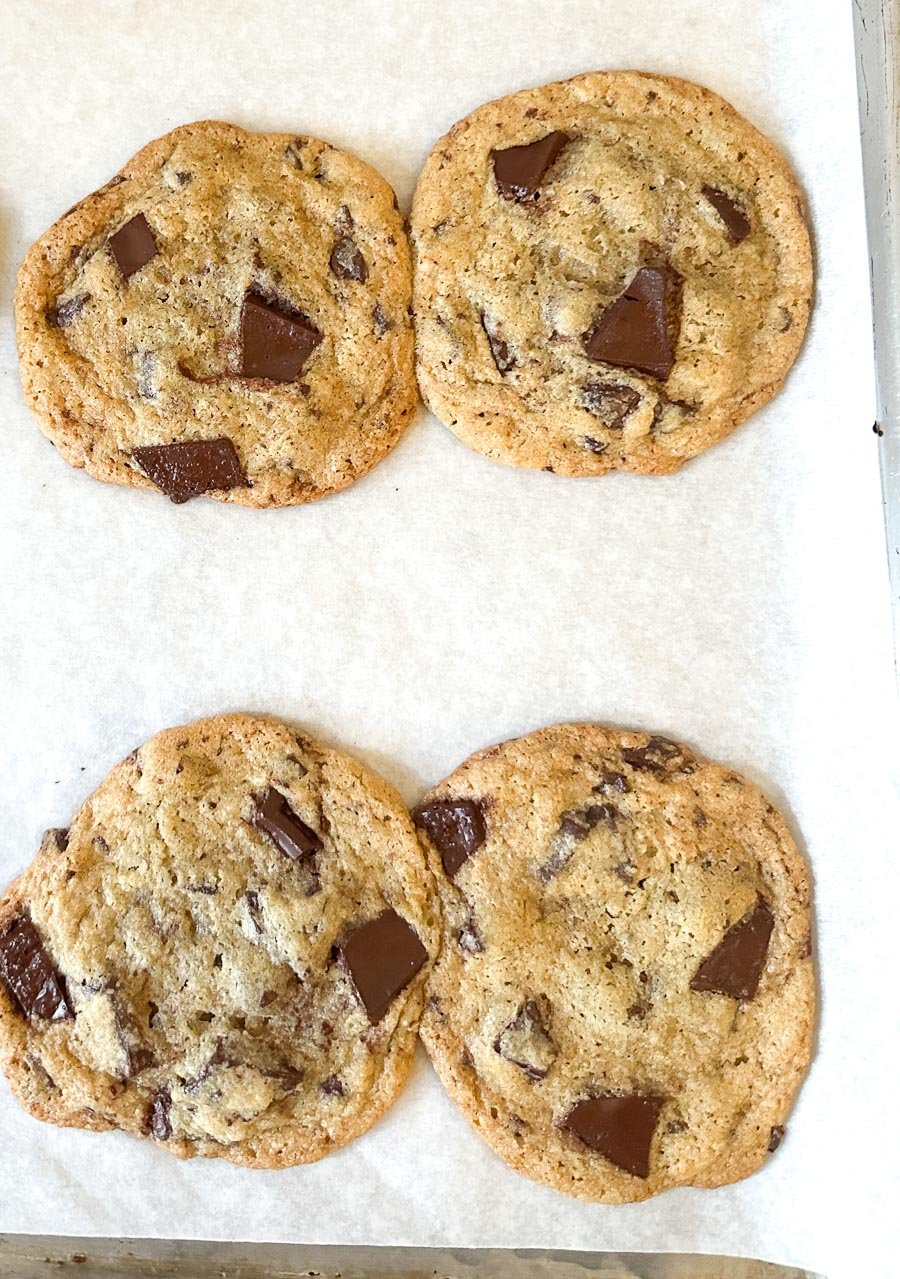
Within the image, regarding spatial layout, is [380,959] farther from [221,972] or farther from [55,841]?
[55,841]

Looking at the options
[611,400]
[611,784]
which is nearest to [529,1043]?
[611,784]

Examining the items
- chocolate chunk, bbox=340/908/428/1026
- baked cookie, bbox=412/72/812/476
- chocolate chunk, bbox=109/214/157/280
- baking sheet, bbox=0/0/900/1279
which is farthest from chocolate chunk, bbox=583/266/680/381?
chocolate chunk, bbox=340/908/428/1026

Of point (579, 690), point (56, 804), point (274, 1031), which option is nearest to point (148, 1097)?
point (274, 1031)

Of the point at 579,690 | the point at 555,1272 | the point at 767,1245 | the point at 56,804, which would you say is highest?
the point at 579,690

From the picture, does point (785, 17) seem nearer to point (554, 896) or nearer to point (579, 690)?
point (579, 690)

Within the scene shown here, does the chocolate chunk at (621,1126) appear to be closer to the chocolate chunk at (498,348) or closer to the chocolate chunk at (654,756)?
the chocolate chunk at (654,756)

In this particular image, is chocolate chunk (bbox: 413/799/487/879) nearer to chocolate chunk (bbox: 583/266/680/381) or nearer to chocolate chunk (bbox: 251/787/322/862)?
chocolate chunk (bbox: 251/787/322/862)
